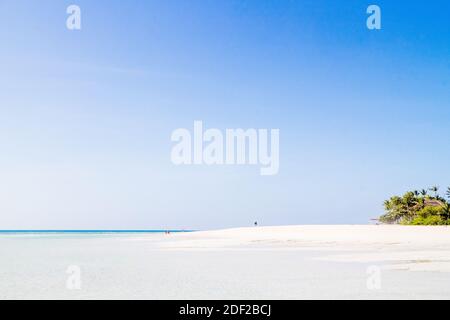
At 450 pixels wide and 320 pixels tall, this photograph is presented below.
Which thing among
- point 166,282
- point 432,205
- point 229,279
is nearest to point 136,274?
point 166,282

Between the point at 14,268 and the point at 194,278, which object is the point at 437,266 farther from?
the point at 14,268

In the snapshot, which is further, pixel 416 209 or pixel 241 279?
pixel 416 209

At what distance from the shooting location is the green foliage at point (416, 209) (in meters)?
54.2

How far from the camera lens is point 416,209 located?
64062 mm

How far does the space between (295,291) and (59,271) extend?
7.83 m

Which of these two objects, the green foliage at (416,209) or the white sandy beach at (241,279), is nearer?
the white sandy beach at (241,279)

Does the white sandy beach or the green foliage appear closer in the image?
the white sandy beach

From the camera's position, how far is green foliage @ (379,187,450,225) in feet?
178

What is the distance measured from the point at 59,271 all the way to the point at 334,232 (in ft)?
85.6
